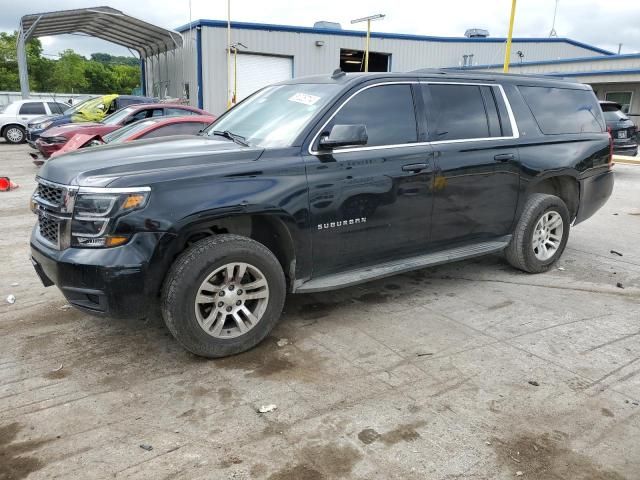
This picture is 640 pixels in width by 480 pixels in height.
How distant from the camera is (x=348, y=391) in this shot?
3373 mm

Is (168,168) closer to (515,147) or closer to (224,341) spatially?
(224,341)

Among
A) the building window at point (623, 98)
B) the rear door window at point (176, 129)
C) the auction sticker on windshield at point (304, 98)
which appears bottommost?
the rear door window at point (176, 129)

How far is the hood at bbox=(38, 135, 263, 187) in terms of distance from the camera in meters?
3.37

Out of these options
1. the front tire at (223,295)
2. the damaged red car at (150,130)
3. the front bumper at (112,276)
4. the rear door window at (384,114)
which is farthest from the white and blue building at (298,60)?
the front bumper at (112,276)

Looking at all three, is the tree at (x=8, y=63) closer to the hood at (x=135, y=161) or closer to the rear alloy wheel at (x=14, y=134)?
the rear alloy wheel at (x=14, y=134)

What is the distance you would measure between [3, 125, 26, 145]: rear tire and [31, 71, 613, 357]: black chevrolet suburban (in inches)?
757

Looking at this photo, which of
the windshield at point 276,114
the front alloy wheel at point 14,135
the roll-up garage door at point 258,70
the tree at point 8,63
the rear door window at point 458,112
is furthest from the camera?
the tree at point 8,63

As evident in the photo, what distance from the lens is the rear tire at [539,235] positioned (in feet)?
17.7

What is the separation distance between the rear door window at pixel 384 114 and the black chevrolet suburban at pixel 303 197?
1cm

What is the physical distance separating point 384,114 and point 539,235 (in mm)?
2349

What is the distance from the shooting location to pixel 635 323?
4.50 metres

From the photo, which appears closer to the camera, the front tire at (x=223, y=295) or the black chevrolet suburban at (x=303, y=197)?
the black chevrolet suburban at (x=303, y=197)

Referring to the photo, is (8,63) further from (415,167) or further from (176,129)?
(415,167)

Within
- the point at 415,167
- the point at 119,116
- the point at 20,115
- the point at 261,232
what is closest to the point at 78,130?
the point at 119,116
